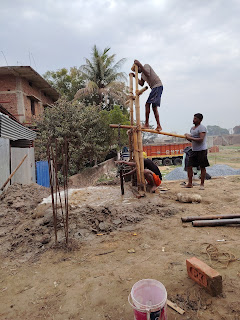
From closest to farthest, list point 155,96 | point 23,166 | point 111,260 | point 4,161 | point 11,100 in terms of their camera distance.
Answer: point 111,260, point 155,96, point 4,161, point 23,166, point 11,100

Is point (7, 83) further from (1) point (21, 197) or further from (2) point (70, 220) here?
(2) point (70, 220)

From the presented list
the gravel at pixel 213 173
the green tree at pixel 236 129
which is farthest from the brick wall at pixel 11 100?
the green tree at pixel 236 129

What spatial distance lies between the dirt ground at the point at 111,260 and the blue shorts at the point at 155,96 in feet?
8.21

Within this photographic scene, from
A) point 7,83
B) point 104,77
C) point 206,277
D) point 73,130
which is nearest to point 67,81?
point 104,77

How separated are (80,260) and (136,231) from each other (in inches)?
45.1

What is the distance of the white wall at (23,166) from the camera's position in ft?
24.9

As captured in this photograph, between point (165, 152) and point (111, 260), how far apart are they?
17462mm

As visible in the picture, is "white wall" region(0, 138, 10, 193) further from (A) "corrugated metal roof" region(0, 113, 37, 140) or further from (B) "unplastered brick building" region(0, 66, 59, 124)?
(B) "unplastered brick building" region(0, 66, 59, 124)

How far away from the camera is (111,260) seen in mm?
2723

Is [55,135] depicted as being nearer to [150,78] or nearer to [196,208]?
[150,78]

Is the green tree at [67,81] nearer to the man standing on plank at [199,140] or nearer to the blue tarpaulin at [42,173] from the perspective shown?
the blue tarpaulin at [42,173]

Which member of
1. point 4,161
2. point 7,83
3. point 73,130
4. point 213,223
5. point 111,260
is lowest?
point 111,260

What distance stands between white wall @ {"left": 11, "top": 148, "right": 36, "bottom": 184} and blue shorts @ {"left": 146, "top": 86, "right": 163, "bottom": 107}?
5.08 meters

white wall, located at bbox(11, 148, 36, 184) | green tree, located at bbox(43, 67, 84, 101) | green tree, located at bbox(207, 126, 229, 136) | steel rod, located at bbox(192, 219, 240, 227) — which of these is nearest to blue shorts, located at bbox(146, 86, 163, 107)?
steel rod, located at bbox(192, 219, 240, 227)
